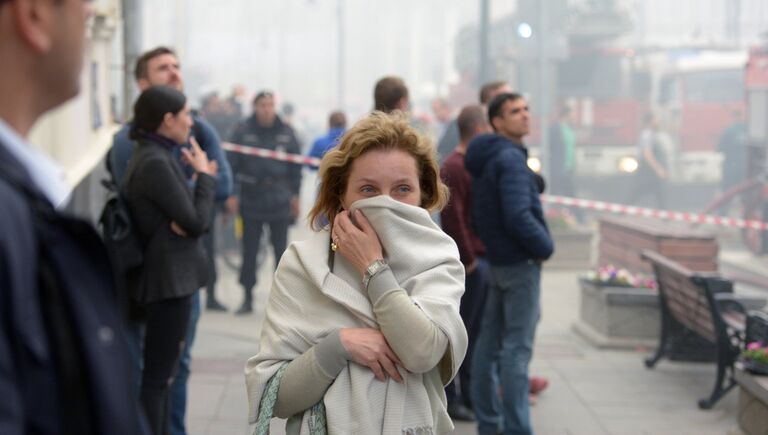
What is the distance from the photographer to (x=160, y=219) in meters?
5.32

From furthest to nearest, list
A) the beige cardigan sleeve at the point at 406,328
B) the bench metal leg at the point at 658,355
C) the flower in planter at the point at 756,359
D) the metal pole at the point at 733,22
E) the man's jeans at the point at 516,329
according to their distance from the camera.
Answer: the metal pole at the point at 733,22, the bench metal leg at the point at 658,355, the flower in planter at the point at 756,359, the man's jeans at the point at 516,329, the beige cardigan sleeve at the point at 406,328

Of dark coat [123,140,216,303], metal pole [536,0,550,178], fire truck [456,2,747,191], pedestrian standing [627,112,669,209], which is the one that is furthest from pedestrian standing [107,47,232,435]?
fire truck [456,2,747,191]

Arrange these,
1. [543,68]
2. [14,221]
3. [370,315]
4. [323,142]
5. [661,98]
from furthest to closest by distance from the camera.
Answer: [661,98]
[543,68]
[323,142]
[370,315]
[14,221]

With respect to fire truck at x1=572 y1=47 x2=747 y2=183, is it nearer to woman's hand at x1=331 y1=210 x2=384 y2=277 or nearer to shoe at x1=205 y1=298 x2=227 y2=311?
shoe at x1=205 y1=298 x2=227 y2=311

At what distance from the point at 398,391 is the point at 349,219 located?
466 millimetres

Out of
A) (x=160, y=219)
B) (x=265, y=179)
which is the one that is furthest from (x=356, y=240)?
(x=265, y=179)

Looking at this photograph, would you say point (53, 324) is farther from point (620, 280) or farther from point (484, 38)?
point (484, 38)

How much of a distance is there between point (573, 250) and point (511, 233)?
9.35 metres

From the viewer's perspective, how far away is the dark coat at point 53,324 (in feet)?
4.61

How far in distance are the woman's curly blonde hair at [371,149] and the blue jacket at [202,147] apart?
90.0 inches

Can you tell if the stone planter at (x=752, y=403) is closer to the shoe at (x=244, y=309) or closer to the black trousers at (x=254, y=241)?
the black trousers at (x=254, y=241)

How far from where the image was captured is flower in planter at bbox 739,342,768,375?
266 inches

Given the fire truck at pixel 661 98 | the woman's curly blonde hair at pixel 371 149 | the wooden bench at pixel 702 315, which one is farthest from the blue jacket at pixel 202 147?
the fire truck at pixel 661 98

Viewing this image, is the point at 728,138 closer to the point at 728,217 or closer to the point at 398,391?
the point at 728,217
